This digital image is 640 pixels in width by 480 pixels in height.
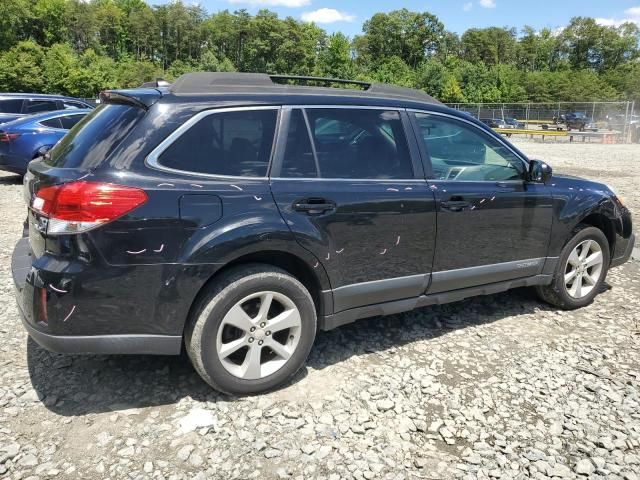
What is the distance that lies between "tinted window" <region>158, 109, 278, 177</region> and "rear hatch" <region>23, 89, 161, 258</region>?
0.93 ft

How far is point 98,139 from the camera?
292 cm

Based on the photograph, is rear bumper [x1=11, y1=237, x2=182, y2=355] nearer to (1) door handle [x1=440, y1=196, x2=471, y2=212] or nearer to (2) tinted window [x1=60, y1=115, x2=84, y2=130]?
(1) door handle [x1=440, y1=196, x2=471, y2=212]

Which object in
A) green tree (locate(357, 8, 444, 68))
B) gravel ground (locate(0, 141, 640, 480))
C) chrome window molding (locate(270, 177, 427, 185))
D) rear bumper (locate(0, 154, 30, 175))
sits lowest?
gravel ground (locate(0, 141, 640, 480))

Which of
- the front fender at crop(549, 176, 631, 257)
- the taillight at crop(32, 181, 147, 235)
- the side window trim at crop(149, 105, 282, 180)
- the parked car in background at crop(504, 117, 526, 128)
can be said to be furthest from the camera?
the parked car in background at crop(504, 117, 526, 128)

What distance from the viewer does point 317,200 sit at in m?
3.19

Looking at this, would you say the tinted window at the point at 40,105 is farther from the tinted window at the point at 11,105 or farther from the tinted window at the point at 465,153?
the tinted window at the point at 465,153

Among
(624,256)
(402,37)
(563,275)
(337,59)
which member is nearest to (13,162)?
(563,275)

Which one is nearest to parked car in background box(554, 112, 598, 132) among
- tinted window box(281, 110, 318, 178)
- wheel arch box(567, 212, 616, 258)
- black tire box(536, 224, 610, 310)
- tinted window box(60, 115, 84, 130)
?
tinted window box(60, 115, 84, 130)

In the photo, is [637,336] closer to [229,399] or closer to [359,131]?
[359,131]

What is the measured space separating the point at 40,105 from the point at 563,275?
1296cm

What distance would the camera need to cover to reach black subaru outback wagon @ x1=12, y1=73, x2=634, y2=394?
2.71 m

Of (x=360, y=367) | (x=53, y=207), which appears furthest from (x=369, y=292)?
(x=53, y=207)

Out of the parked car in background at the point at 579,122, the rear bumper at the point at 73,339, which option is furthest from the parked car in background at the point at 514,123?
the rear bumper at the point at 73,339

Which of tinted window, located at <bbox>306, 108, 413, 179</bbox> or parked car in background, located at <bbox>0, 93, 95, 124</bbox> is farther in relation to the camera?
parked car in background, located at <bbox>0, 93, 95, 124</bbox>
